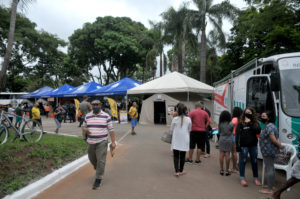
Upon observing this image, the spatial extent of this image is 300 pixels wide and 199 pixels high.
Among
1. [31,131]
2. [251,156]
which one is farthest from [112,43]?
[251,156]

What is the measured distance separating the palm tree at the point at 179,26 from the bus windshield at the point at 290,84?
1329 centimetres

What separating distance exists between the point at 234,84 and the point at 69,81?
133 feet

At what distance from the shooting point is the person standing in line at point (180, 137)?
5047mm

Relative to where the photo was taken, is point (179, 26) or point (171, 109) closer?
point (171, 109)

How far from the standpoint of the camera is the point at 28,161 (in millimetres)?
5465

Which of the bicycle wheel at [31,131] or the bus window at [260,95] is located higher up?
the bus window at [260,95]

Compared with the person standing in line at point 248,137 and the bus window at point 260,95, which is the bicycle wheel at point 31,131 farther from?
the bus window at point 260,95

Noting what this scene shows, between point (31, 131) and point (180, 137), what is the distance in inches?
213

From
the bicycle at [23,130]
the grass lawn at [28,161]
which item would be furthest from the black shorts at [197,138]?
the bicycle at [23,130]

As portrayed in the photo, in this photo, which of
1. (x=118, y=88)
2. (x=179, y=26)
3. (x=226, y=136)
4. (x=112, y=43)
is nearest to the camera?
(x=226, y=136)

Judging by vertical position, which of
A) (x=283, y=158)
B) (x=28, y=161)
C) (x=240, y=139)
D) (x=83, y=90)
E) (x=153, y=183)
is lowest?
(x=153, y=183)

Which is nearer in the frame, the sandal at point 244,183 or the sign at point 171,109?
the sandal at point 244,183

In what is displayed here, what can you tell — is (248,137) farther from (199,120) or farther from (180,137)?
(199,120)

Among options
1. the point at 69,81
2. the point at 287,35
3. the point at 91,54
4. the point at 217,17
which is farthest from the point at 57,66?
the point at 287,35
